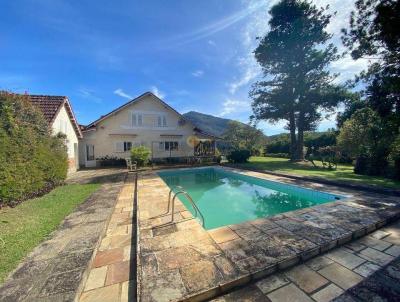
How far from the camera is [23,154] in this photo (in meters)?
7.23

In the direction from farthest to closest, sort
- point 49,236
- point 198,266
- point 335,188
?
point 335,188
point 49,236
point 198,266

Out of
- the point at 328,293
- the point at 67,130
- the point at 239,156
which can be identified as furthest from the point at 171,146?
the point at 328,293

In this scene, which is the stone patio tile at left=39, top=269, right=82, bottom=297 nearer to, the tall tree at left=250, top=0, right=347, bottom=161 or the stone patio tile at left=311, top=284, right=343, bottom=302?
the stone patio tile at left=311, top=284, right=343, bottom=302

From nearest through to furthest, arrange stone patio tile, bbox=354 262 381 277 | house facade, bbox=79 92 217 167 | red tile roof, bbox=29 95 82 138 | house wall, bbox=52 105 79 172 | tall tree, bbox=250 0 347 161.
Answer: stone patio tile, bbox=354 262 381 277 → red tile roof, bbox=29 95 82 138 → house wall, bbox=52 105 79 172 → house facade, bbox=79 92 217 167 → tall tree, bbox=250 0 347 161

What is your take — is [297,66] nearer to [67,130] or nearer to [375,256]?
[375,256]

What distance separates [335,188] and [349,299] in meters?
7.72

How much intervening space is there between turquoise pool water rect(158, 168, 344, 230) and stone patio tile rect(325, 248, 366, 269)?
10.6 ft

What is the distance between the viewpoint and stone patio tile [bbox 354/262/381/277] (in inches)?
128

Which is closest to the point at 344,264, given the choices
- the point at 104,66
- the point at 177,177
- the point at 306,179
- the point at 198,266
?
the point at 198,266

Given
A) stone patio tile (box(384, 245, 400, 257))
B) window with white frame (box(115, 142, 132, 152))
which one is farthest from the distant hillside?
stone patio tile (box(384, 245, 400, 257))

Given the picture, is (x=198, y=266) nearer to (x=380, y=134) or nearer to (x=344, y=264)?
(x=344, y=264)

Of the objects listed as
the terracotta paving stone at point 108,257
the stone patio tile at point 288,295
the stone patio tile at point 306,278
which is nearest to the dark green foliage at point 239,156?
the stone patio tile at point 306,278

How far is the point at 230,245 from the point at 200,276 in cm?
114

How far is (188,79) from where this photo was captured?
2302cm
